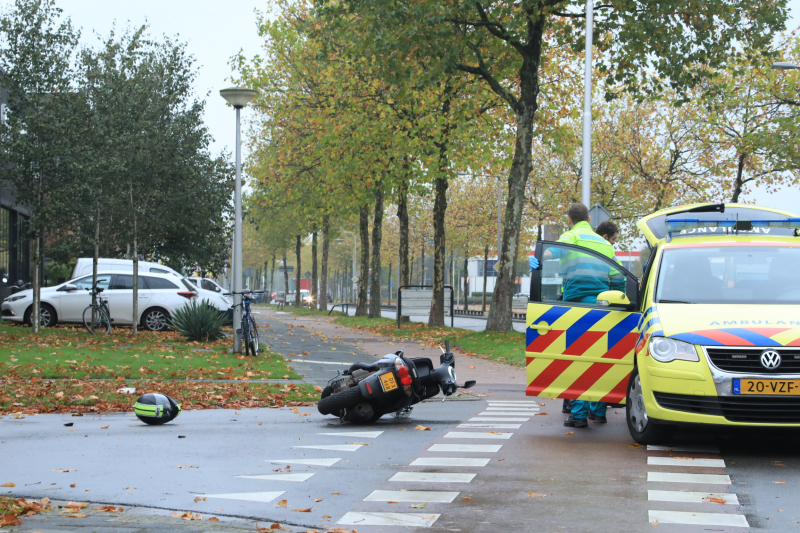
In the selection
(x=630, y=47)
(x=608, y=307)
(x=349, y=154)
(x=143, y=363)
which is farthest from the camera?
(x=349, y=154)

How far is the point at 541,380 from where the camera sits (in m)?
8.70

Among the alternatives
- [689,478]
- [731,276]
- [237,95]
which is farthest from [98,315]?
[689,478]

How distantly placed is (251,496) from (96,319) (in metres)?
18.0

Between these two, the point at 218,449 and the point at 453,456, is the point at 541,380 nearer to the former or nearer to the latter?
the point at 453,456

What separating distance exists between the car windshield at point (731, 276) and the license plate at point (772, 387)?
0.97 metres

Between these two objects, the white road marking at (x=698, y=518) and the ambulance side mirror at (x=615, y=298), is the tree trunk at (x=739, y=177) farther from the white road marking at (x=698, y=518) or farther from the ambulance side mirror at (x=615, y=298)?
the white road marking at (x=698, y=518)

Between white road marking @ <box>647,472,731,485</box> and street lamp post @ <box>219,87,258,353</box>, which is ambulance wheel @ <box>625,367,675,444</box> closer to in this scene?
white road marking @ <box>647,472,731,485</box>

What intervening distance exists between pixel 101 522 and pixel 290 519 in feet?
3.57

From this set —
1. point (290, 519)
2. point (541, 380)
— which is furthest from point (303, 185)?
point (290, 519)

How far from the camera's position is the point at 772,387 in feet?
22.6

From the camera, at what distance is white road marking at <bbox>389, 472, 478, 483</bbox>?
6.62 meters

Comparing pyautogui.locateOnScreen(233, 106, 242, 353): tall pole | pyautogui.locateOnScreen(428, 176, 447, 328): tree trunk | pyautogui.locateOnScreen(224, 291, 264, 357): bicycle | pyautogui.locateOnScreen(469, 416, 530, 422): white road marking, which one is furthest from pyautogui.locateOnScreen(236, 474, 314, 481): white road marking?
pyautogui.locateOnScreen(428, 176, 447, 328): tree trunk

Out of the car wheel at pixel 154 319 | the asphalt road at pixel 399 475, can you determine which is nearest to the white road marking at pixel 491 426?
the asphalt road at pixel 399 475

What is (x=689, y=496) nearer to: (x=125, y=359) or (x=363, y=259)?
(x=125, y=359)
